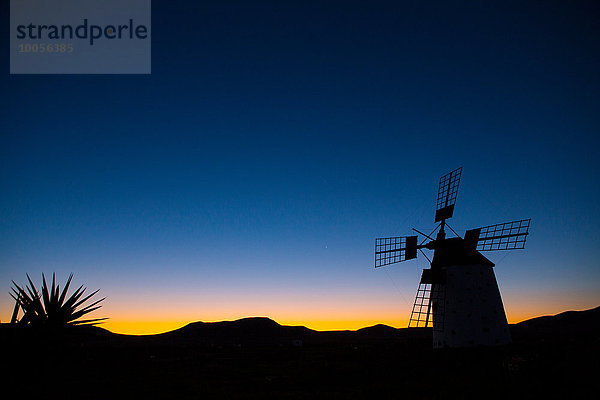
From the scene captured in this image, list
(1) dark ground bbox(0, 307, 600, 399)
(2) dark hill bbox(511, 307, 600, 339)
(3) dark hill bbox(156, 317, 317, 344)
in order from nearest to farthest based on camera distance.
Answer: (1) dark ground bbox(0, 307, 600, 399) → (2) dark hill bbox(511, 307, 600, 339) → (3) dark hill bbox(156, 317, 317, 344)

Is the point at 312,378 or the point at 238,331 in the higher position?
the point at 312,378

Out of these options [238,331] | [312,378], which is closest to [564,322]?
[238,331]

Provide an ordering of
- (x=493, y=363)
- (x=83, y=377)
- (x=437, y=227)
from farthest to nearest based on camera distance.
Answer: (x=437, y=227), (x=83, y=377), (x=493, y=363)

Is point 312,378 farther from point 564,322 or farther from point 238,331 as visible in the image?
point 564,322

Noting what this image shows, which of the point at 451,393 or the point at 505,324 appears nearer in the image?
the point at 451,393

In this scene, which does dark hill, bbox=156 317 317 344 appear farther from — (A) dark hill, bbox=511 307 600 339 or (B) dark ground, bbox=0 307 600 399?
(B) dark ground, bbox=0 307 600 399

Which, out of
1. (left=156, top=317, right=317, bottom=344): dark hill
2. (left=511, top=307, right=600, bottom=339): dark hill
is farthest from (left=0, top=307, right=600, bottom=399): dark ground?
(left=511, top=307, right=600, bottom=339): dark hill

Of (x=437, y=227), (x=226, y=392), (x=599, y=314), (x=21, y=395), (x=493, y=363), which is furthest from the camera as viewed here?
(x=599, y=314)

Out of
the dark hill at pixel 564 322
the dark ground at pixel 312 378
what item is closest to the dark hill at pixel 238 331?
the dark hill at pixel 564 322

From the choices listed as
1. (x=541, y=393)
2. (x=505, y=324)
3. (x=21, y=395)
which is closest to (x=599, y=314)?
(x=505, y=324)

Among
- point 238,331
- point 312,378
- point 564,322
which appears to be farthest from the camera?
point 238,331

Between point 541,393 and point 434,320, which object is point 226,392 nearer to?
point 541,393

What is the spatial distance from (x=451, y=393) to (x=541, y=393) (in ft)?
8.97

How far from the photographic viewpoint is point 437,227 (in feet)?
94.6
